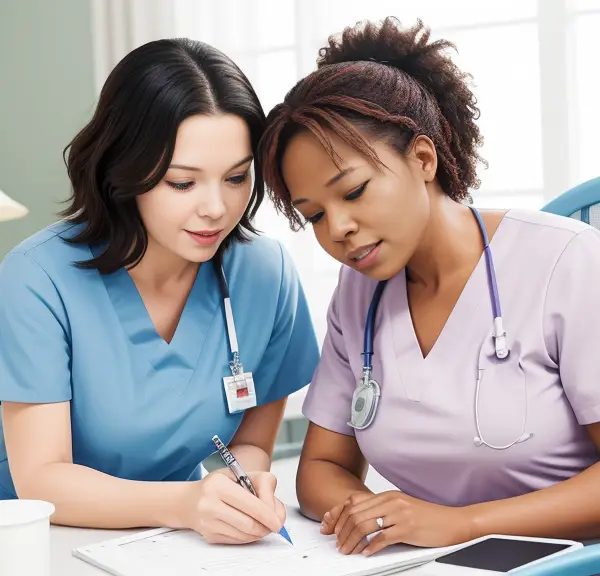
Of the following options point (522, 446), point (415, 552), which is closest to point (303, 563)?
point (415, 552)

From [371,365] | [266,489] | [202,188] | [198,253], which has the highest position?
[202,188]

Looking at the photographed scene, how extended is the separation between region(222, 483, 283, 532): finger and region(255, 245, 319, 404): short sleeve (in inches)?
18.3

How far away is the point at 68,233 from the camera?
154 centimetres

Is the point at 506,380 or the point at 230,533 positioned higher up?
the point at 506,380

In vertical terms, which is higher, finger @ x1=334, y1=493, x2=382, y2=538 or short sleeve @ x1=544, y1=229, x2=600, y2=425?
short sleeve @ x1=544, y1=229, x2=600, y2=425

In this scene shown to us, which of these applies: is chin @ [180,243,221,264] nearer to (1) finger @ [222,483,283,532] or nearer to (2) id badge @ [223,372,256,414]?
(2) id badge @ [223,372,256,414]

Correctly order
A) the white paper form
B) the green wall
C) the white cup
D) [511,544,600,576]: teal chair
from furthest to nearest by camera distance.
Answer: the green wall → the white paper form → the white cup → [511,544,600,576]: teal chair

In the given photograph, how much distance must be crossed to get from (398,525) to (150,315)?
637 mm

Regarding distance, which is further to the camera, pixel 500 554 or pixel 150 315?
pixel 150 315

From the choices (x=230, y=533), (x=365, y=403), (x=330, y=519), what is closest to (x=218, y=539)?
(x=230, y=533)

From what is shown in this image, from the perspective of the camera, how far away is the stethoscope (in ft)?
3.92

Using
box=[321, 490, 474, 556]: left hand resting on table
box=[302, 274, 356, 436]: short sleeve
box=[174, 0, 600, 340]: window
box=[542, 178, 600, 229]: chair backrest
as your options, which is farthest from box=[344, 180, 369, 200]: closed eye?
box=[174, 0, 600, 340]: window

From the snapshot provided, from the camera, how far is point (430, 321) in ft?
4.37

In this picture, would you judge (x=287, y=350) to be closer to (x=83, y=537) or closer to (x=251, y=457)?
(x=251, y=457)
